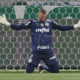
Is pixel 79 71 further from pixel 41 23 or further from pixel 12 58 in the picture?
pixel 41 23

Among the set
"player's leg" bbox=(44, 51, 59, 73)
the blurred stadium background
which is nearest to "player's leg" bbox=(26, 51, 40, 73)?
"player's leg" bbox=(44, 51, 59, 73)

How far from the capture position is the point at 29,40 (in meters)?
11.1

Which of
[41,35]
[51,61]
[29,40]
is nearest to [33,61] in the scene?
[51,61]

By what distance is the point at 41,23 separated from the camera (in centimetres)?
905

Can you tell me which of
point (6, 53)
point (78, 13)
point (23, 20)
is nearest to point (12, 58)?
point (6, 53)

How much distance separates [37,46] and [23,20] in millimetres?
2079

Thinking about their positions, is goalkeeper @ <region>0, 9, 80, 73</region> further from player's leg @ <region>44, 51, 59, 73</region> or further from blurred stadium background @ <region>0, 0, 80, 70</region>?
blurred stadium background @ <region>0, 0, 80, 70</region>

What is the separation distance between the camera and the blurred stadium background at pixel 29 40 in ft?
36.5

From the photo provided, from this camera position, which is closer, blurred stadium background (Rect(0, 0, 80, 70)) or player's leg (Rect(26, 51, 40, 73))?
player's leg (Rect(26, 51, 40, 73))

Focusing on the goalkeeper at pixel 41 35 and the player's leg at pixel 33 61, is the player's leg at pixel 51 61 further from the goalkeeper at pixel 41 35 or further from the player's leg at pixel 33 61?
the player's leg at pixel 33 61

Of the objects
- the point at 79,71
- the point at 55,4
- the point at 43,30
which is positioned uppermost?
the point at 55,4

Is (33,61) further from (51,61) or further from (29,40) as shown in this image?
(29,40)

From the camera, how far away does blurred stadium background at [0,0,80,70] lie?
36.5 feet

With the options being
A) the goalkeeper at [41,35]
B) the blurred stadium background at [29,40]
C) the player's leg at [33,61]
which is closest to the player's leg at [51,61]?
the goalkeeper at [41,35]
